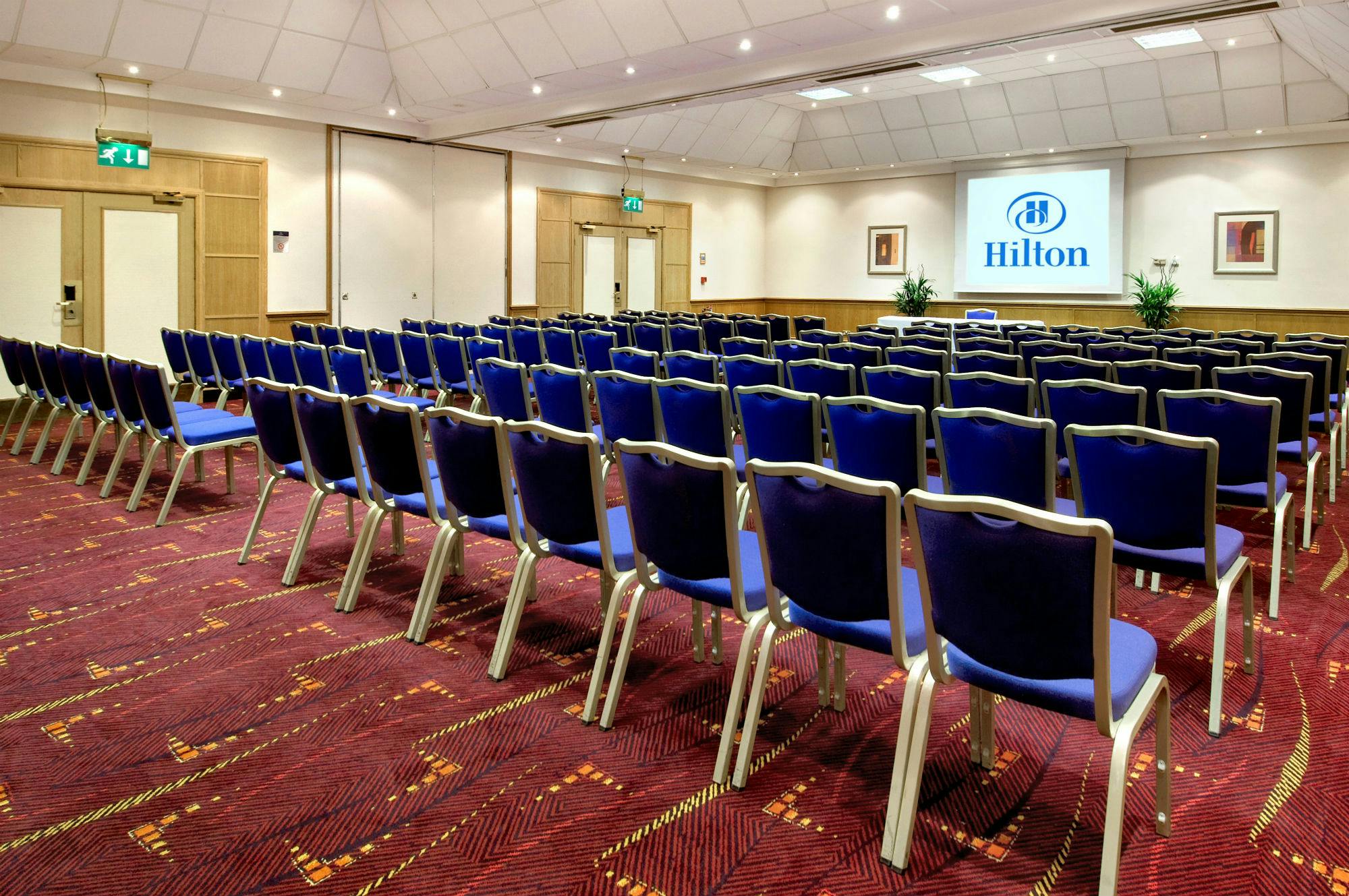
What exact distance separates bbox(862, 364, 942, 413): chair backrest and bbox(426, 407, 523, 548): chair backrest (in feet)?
8.54

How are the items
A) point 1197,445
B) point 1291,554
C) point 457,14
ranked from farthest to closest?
point 457,14, point 1291,554, point 1197,445

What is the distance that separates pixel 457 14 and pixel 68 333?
5771 millimetres

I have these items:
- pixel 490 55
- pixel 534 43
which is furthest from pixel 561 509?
pixel 490 55

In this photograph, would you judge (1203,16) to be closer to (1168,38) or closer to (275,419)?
(1168,38)

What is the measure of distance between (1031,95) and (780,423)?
42.9 ft

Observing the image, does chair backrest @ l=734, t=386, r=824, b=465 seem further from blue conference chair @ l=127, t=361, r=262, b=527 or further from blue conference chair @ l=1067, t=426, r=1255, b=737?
blue conference chair @ l=127, t=361, r=262, b=527

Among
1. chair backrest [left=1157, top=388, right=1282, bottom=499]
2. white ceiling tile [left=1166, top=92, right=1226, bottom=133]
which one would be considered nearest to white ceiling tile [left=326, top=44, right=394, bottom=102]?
chair backrest [left=1157, top=388, right=1282, bottom=499]

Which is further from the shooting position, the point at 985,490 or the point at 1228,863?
the point at 985,490

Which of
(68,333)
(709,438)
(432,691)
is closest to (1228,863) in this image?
(432,691)

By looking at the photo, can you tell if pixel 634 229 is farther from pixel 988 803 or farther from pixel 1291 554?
pixel 988 803

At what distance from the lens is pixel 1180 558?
341cm

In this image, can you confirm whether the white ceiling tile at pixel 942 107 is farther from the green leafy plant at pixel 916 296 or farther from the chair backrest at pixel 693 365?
the chair backrest at pixel 693 365

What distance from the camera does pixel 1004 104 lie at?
15727 mm

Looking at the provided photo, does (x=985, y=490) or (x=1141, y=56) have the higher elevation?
(x=1141, y=56)
